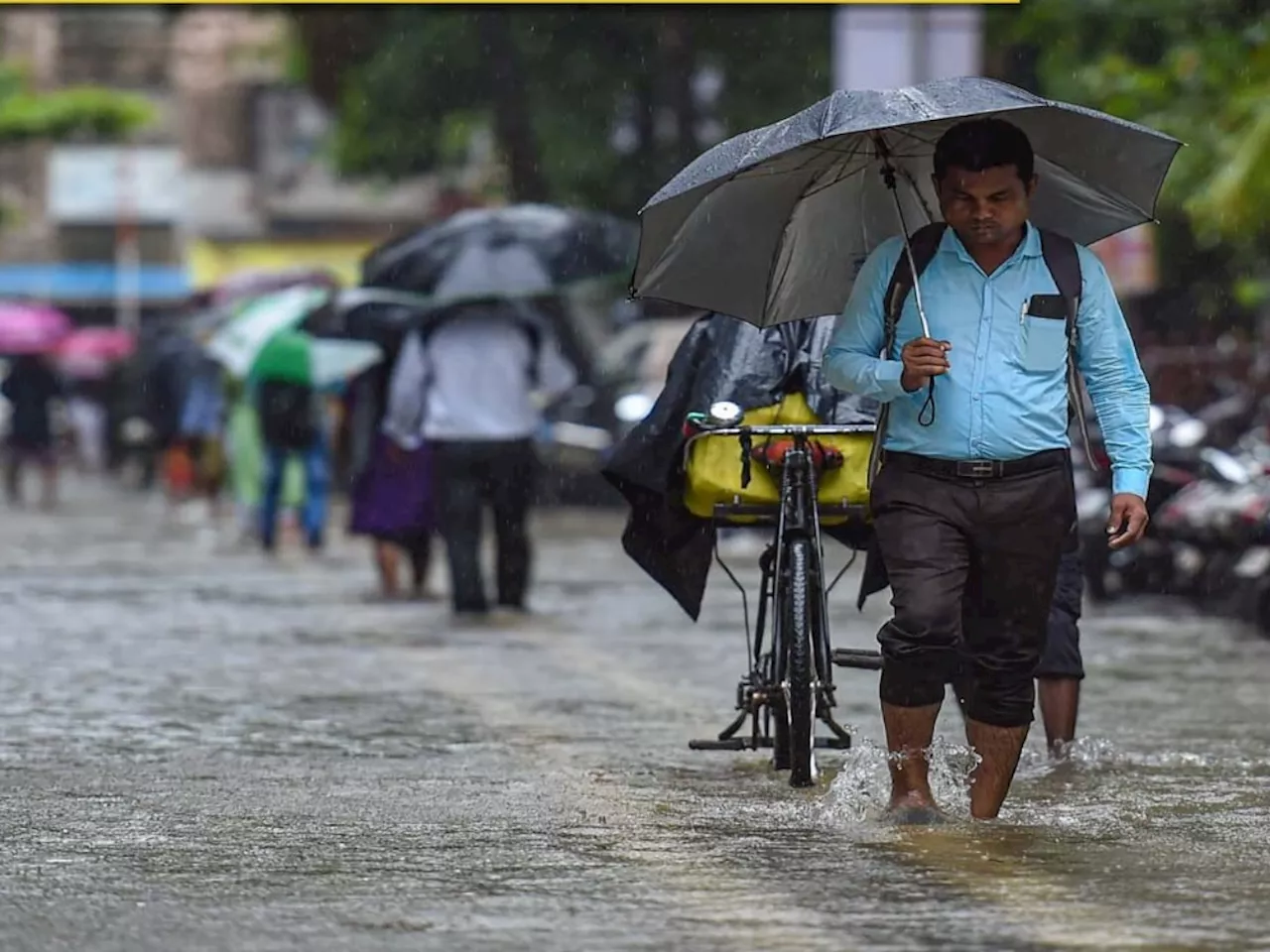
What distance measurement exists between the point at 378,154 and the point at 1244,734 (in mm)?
27618

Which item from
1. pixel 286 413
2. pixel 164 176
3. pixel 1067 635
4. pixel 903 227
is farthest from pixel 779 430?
pixel 164 176

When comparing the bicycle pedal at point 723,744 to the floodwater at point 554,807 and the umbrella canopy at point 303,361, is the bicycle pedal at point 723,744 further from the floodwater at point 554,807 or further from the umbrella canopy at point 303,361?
the umbrella canopy at point 303,361

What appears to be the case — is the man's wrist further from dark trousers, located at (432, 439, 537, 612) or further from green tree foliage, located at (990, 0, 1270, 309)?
dark trousers, located at (432, 439, 537, 612)

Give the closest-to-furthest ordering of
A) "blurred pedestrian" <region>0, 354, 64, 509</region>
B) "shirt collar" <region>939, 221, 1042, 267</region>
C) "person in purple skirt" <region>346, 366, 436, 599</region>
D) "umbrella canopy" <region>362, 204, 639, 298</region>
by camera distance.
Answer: "shirt collar" <region>939, 221, 1042, 267</region> < "umbrella canopy" <region>362, 204, 639, 298</region> < "person in purple skirt" <region>346, 366, 436, 599</region> < "blurred pedestrian" <region>0, 354, 64, 509</region>

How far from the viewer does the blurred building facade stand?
212ft

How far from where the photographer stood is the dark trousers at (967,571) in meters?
7.60

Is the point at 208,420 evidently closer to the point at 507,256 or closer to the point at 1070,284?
the point at 507,256

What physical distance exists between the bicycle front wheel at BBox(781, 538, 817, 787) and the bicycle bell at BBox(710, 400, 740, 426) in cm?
38

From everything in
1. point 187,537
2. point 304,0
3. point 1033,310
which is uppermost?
point 304,0

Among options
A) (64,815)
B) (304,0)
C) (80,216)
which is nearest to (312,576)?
(304,0)

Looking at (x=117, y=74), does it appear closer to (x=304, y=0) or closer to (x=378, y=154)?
(x=378, y=154)

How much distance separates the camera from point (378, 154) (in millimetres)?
37125

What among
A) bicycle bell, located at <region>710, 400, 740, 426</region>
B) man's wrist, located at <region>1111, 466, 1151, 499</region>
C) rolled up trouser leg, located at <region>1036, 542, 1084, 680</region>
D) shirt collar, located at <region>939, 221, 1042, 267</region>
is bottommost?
rolled up trouser leg, located at <region>1036, 542, 1084, 680</region>

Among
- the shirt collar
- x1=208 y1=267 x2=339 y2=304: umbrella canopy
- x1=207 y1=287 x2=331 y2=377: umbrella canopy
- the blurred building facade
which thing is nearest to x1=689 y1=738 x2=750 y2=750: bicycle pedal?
the shirt collar
